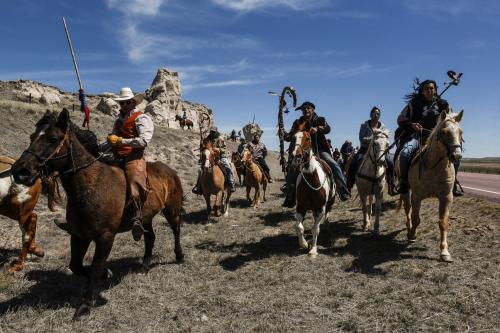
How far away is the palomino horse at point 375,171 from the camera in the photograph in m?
9.49

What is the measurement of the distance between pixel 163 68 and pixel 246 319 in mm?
82098

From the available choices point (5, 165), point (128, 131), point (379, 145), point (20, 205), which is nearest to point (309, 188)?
point (379, 145)

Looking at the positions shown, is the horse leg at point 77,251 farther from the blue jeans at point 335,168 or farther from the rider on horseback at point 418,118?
the rider on horseback at point 418,118

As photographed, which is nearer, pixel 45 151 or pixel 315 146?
pixel 45 151

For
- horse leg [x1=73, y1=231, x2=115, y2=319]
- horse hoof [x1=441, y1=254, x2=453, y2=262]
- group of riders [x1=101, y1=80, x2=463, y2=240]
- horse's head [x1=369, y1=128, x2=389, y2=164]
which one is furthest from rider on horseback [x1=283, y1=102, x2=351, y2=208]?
horse leg [x1=73, y1=231, x2=115, y2=319]

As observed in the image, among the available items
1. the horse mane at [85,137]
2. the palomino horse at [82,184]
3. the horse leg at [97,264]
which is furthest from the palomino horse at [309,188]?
the horse leg at [97,264]

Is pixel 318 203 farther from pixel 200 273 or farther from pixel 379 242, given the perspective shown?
pixel 200 273

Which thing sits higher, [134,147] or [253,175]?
[134,147]

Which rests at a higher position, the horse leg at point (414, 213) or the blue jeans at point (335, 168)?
the blue jeans at point (335, 168)

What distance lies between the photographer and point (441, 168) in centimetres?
726

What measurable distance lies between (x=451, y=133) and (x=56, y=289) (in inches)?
316

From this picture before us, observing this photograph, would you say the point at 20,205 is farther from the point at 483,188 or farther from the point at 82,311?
the point at 483,188

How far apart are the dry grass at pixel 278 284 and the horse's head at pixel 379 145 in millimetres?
2139

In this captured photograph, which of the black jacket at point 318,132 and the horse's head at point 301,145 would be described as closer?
the horse's head at point 301,145
